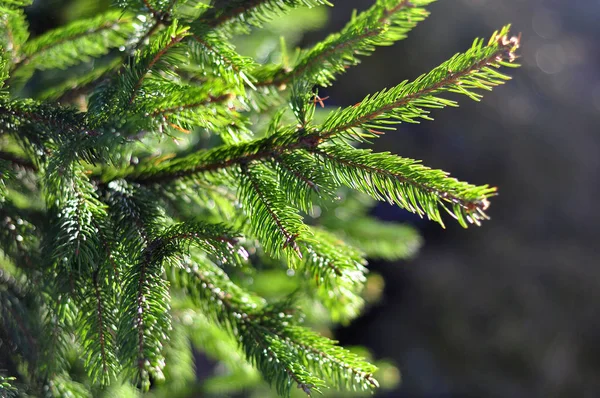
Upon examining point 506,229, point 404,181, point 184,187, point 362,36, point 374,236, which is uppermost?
point 362,36

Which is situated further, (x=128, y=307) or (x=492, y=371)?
(x=492, y=371)

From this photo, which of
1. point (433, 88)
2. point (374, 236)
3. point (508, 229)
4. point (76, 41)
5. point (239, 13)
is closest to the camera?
point (433, 88)

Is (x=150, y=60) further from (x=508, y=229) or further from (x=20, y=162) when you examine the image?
(x=508, y=229)

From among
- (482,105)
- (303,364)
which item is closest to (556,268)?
(482,105)

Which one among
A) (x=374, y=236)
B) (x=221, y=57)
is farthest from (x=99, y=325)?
(x=374, y=236)

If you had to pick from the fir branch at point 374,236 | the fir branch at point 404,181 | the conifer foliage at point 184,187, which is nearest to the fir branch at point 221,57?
the conifer foliage at point 184,187

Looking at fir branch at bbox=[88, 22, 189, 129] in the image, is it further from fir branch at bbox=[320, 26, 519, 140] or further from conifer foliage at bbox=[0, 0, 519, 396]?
fir branch at bbox=[320, 26, 519, 140]

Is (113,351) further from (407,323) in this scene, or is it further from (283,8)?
(407,323)
